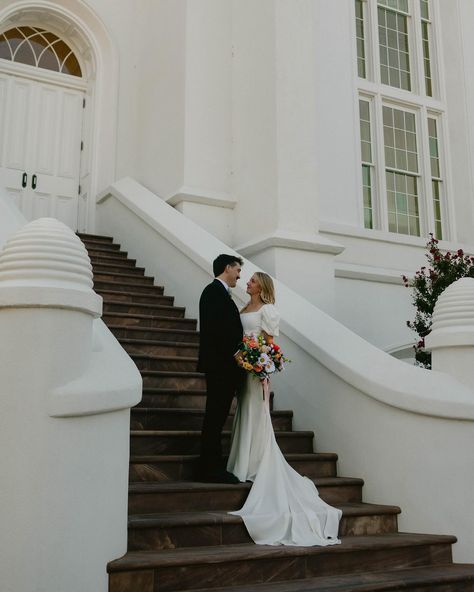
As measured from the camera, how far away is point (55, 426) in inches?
134

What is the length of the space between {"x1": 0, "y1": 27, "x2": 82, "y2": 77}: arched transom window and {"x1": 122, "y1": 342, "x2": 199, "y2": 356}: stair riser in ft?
20.5

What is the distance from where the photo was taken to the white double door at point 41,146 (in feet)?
34.2

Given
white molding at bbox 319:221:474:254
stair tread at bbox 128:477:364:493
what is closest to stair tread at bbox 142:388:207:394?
stair tread at bbox 128:477:364:493

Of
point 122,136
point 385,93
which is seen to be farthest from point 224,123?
point 385,93

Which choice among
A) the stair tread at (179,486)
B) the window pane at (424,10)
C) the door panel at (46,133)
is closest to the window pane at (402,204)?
the window pane at (424,10)

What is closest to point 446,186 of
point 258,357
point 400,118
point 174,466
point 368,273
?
point 400,118

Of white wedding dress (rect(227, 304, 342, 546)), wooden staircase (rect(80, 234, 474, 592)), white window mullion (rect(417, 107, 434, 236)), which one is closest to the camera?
wooden staircase (rect(80, 234, 474, 592))

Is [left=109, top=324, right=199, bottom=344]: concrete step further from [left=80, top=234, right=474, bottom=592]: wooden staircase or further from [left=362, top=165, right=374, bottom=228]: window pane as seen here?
[left=362, top=165, right=374, bottom=228]: window pane

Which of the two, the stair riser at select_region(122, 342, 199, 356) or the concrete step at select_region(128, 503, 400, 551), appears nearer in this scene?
the concrete step at select_region(128, 503, 400, 551)

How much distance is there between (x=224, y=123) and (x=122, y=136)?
2022mm

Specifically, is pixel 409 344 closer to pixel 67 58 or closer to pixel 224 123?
pixel 224 123

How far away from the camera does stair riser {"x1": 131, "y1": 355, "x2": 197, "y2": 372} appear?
6.53m

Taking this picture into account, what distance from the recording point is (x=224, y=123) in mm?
9984

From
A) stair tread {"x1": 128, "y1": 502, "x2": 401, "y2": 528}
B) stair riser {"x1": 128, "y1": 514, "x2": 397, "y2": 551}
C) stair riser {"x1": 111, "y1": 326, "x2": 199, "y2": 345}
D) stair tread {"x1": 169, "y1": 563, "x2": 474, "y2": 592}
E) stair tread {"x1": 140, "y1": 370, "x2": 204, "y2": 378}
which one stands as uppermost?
stair riser {"x1": 111, "y1": 326, "x2": 199, "y2": 345}
